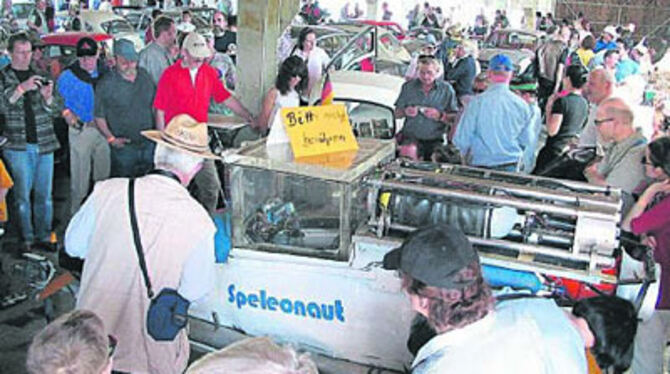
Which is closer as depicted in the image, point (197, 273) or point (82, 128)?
point (197, 273)

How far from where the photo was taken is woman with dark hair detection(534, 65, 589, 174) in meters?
6.57

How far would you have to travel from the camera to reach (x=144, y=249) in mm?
3172

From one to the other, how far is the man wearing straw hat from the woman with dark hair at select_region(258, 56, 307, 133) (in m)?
2.66

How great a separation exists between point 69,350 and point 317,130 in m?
2.10

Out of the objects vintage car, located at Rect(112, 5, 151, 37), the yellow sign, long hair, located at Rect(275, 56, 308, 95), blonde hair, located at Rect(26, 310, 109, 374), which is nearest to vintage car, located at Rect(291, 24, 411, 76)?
long hair, located at Rect(275, 56, 308, 95)

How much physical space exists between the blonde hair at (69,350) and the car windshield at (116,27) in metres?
14.0

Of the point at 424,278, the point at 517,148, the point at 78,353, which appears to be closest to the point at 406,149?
the point at 517,148

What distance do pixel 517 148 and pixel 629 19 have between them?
24.8 metres

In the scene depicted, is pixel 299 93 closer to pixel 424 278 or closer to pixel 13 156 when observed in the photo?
pixel 13 156

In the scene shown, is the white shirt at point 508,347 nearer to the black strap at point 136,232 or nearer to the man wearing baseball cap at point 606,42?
the black strap at point 136,232

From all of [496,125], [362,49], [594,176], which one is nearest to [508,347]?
[594,176]

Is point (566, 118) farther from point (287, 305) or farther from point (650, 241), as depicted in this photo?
point (287, 305)

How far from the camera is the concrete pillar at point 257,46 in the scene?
6121 millimetres

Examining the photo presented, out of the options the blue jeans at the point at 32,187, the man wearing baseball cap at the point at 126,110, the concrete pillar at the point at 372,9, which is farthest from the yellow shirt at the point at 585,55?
the concrete pillar at the point at 372,9
